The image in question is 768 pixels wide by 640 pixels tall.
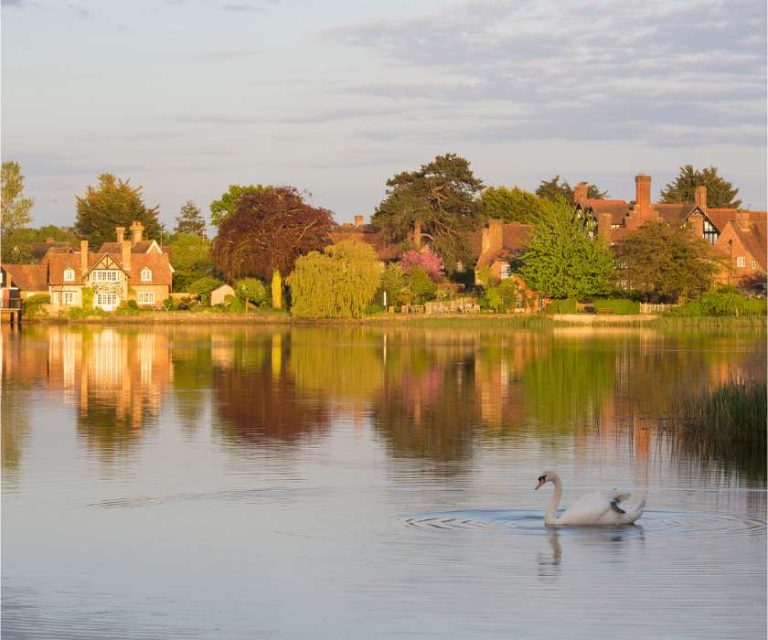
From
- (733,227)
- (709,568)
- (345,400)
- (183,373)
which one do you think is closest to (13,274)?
(733,227)

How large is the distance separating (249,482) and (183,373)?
2440 centimetres

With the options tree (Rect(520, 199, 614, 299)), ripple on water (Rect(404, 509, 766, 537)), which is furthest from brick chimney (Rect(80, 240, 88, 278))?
ripple on water (Rect(404, 509, 766, 537))

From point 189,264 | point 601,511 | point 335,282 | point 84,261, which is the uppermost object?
point 84,261

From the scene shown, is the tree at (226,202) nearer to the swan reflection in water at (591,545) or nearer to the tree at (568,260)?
the tree at (568,260)

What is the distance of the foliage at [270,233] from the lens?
95.2 meters

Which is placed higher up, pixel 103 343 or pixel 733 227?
pixel 733 227

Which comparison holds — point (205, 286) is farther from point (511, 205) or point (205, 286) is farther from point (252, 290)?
point (511, 205)

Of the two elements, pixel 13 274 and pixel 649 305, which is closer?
pixel 649 305

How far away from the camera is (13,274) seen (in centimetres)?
11238

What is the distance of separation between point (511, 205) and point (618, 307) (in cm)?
4048

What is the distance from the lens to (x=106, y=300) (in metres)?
109

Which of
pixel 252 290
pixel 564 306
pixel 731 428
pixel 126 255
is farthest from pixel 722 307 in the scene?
pixel 731 428

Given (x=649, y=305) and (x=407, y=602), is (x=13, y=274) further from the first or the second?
(x=407, y=602)

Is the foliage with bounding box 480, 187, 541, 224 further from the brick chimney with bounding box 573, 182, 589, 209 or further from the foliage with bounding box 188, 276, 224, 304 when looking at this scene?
the foliage with bounding box 188, 276, 224, 304
